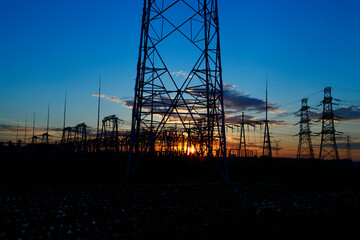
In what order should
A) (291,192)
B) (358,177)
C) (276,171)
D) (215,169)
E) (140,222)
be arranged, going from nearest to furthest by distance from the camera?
(140,222), (291,192), (215,169), (276,171), (358,177)

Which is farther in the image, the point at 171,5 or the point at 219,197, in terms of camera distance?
the point at 171,5

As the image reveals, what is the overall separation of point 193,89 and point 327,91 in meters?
40.9

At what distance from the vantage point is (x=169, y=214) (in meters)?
9.35

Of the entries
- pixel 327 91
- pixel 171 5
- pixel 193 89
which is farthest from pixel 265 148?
pixel 171 5

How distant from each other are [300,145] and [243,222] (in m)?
53.9

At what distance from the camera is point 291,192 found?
1544cm

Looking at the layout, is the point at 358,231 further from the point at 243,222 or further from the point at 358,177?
the point at 358,177

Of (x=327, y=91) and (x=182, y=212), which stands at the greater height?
(x=327, y=91)

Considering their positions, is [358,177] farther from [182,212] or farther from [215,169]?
[182,212]

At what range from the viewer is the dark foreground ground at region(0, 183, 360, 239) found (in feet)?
24.8

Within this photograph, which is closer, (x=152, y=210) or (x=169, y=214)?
(x=169, y=214)

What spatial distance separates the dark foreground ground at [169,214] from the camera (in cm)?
756

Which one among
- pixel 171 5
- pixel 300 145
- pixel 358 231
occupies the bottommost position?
pixel 358 231

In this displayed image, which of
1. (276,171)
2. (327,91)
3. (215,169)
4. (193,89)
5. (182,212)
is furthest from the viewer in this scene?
(327,91)
